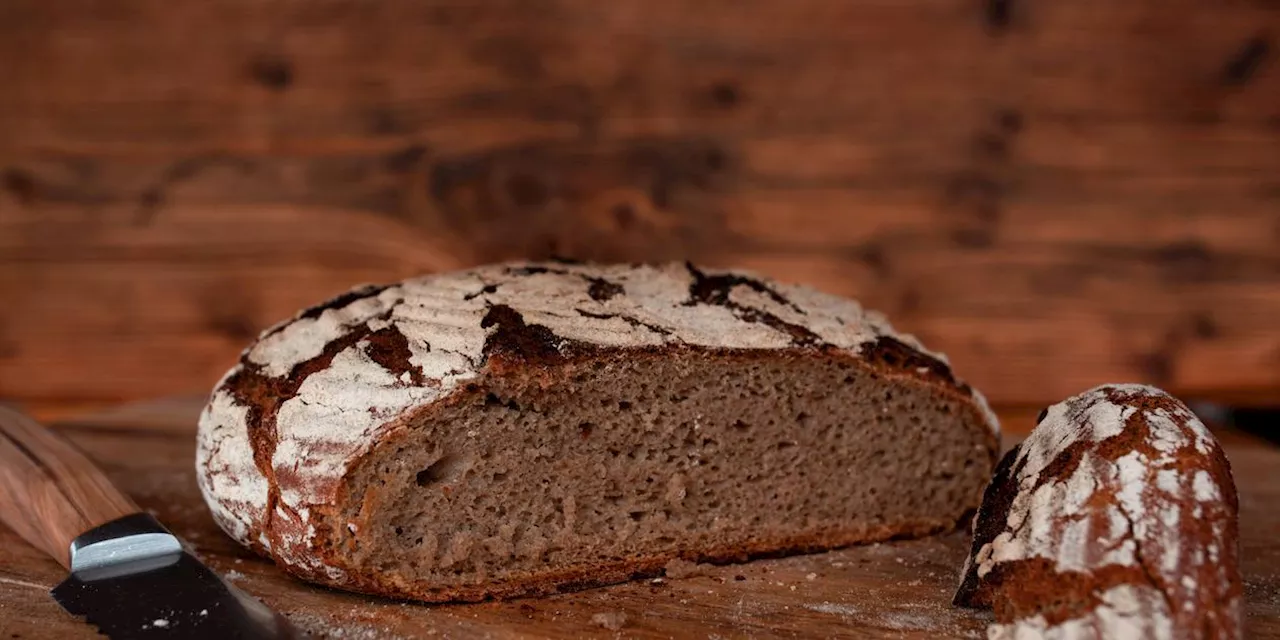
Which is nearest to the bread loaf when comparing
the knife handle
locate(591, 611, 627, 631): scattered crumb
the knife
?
locate(591, 611, 627, 631): scattered crumb

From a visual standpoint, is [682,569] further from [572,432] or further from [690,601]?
[572,432]

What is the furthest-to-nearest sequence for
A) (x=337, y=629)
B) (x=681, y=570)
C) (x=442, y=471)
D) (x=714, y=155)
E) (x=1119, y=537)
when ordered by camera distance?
(x=714, y=155)
(x=681, y=570)
(x=442, y=471)
(x=337, y=629)
(x=1119, y=537)

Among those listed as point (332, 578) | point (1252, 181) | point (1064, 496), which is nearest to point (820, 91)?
point (1252, 181)

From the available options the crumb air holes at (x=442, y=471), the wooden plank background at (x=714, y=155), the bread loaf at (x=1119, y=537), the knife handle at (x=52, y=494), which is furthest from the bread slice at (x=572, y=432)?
the wooden plank background at (x=714, y=155)

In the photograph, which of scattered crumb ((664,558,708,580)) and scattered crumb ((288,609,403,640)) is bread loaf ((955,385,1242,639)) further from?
scattered crumb ((288,609,403,640))

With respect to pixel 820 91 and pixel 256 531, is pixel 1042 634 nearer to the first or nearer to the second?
pixel 256 531

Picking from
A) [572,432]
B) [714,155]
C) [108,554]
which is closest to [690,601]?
[572,432]
